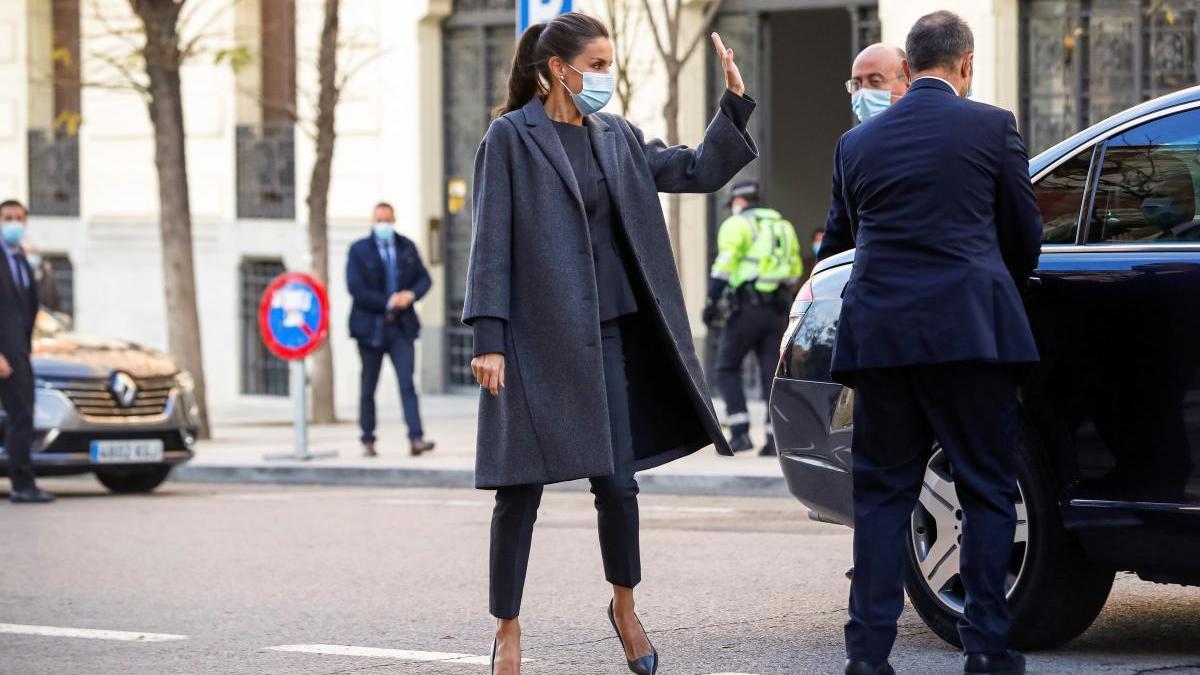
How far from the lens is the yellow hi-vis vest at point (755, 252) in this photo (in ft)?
46.4

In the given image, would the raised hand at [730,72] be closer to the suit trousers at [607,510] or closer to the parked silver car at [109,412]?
the suit trousers at [607,510]

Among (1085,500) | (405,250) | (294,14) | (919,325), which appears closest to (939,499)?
(1085,500)

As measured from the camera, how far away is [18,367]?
12.8 meters

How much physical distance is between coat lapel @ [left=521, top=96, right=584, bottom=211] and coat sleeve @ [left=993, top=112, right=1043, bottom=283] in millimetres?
1118

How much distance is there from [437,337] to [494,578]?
15765 mm

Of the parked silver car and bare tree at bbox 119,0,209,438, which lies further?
bare tree at bbox 119,0,209,438

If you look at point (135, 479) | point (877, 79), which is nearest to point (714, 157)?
point (877, 79)

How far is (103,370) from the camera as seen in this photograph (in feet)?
44.8

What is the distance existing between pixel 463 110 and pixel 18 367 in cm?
921

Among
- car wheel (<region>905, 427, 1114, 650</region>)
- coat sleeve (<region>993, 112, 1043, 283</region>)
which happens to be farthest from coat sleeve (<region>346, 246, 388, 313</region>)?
coat sleeve (<region>993, 112, 1043, 283</region>)

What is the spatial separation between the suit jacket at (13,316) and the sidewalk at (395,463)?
8.65ft

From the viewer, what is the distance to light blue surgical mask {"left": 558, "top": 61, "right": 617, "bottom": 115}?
19.2ft

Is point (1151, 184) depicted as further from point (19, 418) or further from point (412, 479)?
point (412, 479)

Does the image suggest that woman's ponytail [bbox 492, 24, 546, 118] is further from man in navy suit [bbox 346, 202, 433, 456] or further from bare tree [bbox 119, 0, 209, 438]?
bare tree [bbox 119, 0, 209, 438]
